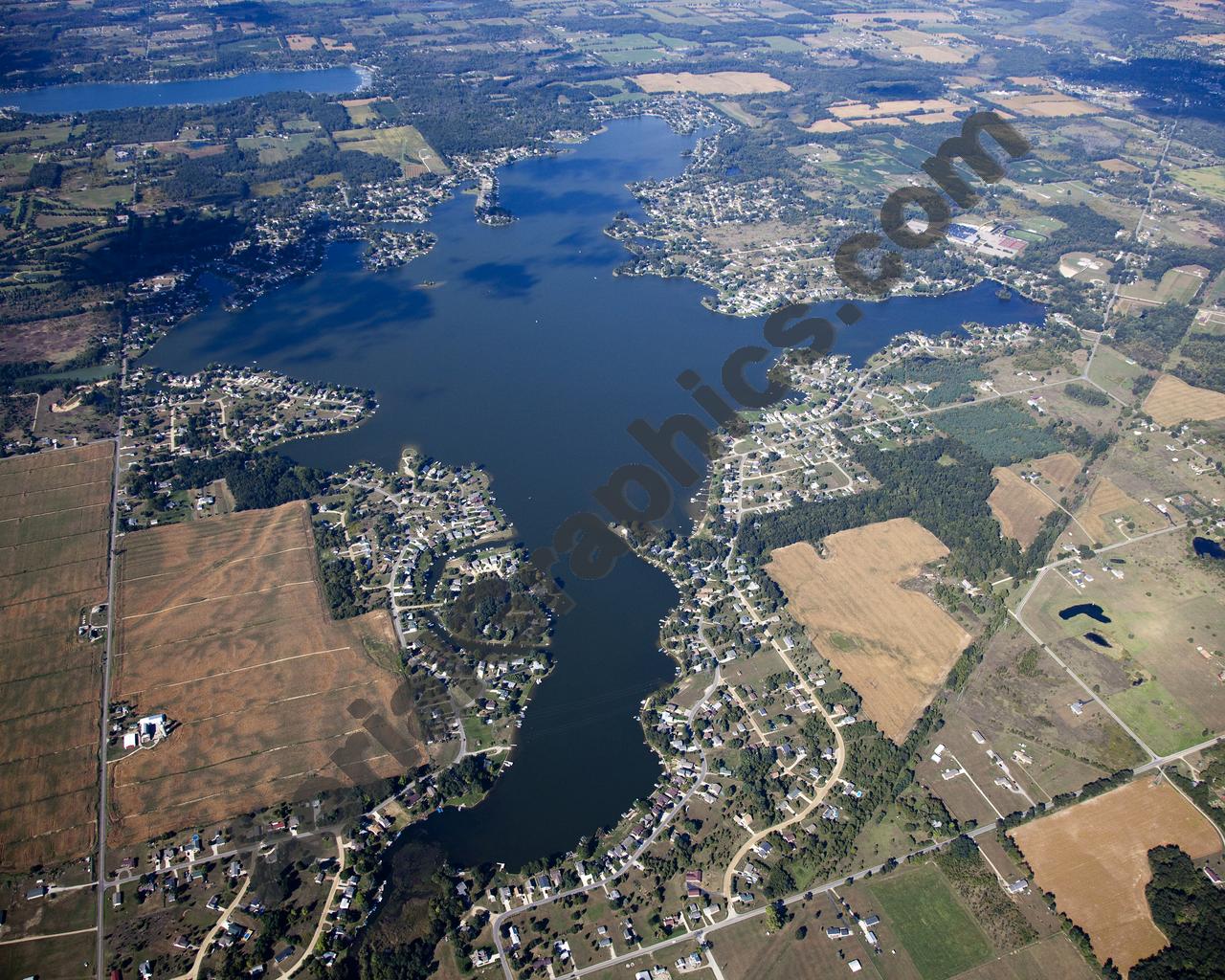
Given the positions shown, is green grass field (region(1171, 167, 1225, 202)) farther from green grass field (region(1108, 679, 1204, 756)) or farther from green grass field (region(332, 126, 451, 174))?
green grass field (region(332, 126, 451, 174))

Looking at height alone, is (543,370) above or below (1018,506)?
above

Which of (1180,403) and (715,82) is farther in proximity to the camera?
(715,82)

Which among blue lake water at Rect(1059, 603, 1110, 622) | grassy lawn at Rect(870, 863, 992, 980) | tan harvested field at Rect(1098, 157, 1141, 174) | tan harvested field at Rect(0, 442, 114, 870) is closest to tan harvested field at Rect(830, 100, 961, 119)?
tan harvested field at Rect(1098, 157, 1141, 174)

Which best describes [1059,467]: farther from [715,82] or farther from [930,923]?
[715,82]

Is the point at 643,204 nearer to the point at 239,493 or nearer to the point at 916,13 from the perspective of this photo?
the point at 239,493

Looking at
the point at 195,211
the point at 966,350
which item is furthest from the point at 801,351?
the point at 195,211

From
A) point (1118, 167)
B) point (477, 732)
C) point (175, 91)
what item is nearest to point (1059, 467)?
point (477, 732)
